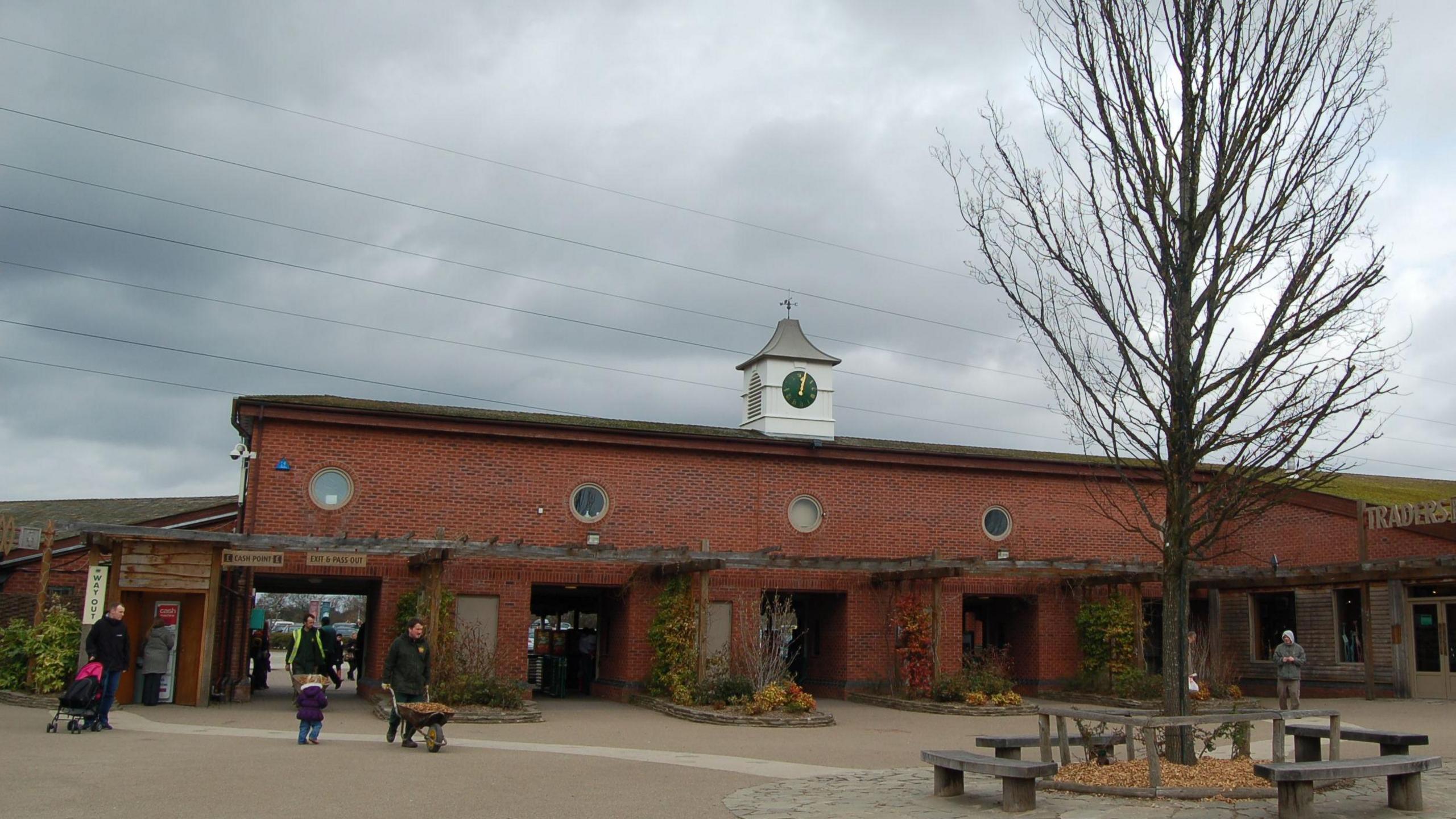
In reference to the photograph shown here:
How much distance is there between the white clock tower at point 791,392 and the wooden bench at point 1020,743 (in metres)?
15.0

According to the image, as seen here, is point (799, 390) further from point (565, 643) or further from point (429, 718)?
point (429, 718)

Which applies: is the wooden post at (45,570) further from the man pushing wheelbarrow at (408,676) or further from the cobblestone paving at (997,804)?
the cobblestone paving at (997,804)

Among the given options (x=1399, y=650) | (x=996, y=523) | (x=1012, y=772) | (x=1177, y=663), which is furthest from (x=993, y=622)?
(x=1012, y=772)

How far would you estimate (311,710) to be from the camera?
524 inches

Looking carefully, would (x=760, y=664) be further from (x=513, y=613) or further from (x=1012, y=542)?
(x=1012, y=542)

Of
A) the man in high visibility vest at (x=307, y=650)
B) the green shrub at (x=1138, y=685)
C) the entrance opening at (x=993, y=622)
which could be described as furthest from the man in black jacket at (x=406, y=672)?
the green shrub at (x=1138, y=685)

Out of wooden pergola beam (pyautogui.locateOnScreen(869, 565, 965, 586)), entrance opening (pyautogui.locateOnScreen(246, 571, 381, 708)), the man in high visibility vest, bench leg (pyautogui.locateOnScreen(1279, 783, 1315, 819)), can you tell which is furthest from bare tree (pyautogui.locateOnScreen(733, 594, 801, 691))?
bench leg (pyautogui.locateOnScreen(1279, 783, 1315, 819))

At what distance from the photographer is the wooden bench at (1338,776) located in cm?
821

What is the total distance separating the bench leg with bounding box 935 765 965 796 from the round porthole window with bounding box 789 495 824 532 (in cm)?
1391

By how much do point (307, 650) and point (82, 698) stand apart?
7.83 meters

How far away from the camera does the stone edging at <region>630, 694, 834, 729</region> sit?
17.4 metres

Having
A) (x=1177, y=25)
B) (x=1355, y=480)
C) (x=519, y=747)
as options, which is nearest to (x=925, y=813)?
(x=519, y=747)

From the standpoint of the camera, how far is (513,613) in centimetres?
2116

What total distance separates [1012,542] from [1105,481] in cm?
232
